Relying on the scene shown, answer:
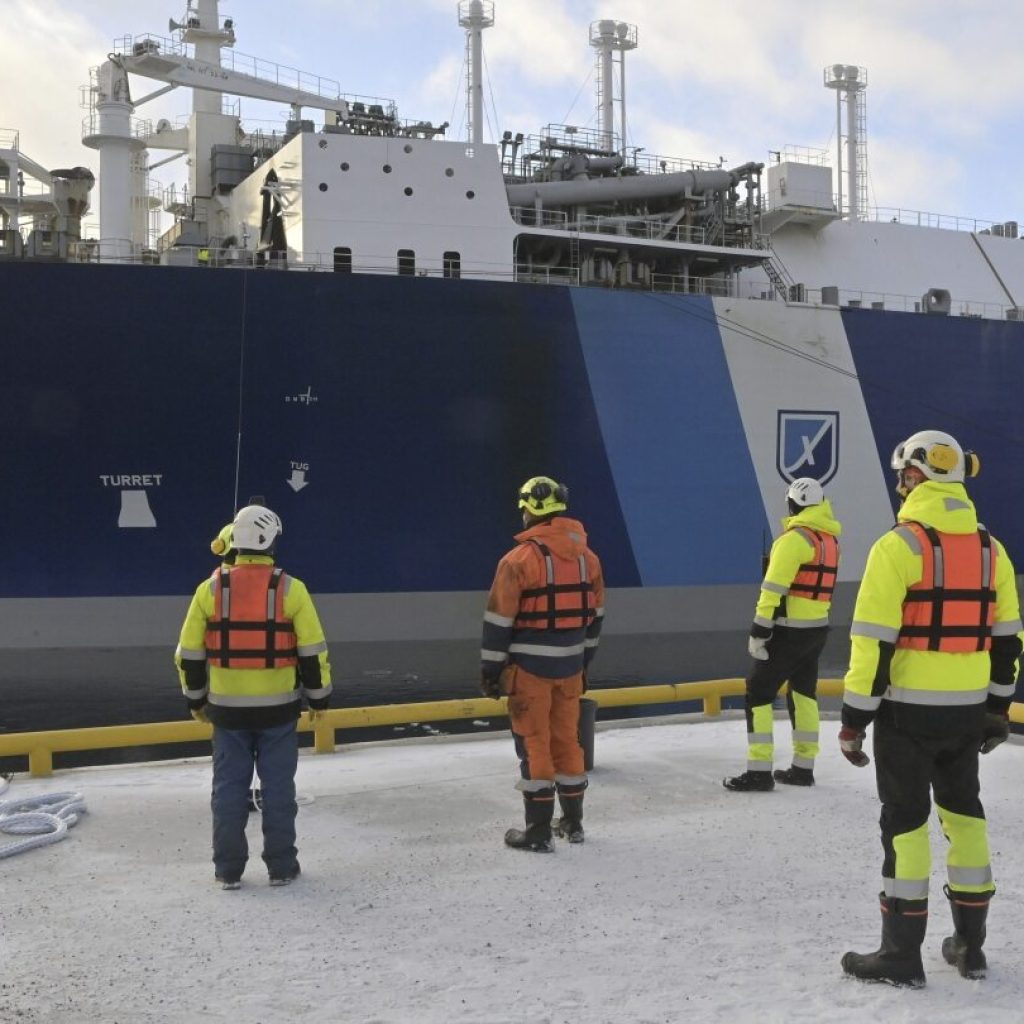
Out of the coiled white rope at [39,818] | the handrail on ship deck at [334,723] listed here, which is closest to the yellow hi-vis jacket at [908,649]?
the handrail on ship deck at [334,723]

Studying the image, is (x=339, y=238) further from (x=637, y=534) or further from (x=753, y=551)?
(x=753, y=551)

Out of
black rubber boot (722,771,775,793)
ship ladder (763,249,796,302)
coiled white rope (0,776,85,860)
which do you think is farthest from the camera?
ship ladder (763,249,796,302)

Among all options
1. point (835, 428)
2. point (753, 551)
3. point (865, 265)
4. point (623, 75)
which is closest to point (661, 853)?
point (753, 551)

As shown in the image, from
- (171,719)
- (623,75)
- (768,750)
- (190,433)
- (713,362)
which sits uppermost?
(623,75)

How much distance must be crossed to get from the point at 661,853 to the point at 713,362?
10.9 m

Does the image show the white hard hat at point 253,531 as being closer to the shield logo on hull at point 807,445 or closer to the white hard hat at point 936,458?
the white hard hat at point 936,458

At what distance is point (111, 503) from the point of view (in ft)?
41.7

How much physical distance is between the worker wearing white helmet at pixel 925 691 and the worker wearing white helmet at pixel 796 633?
1.95 meters

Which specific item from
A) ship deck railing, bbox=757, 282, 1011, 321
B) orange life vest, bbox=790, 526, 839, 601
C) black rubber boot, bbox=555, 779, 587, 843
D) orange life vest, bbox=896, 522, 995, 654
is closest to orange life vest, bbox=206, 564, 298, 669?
black rubber boot, bbox=555, 779, 587, 843

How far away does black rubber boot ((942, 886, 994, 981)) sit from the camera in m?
3.08

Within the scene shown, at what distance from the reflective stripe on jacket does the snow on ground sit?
0.75 metres

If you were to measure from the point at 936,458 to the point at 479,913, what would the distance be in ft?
6.55

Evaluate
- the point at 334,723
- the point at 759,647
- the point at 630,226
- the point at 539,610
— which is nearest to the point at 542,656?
the point at 539,610

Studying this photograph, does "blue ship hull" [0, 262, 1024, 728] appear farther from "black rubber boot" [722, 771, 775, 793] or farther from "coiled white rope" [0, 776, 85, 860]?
"black rubber boot" [722, 771, 775, 793]
